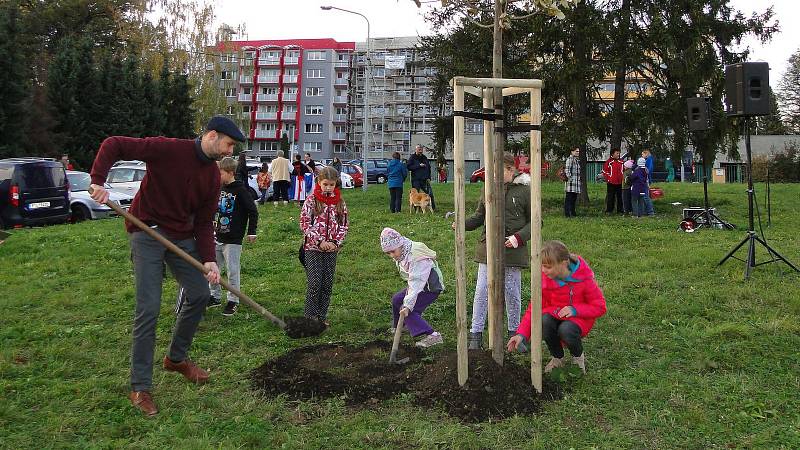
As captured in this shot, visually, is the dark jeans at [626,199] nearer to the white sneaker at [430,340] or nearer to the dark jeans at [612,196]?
the dark jeans at [612,196]

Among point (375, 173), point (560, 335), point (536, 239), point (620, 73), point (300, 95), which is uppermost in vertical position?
point (300, 95)

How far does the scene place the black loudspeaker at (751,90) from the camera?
30.8ft

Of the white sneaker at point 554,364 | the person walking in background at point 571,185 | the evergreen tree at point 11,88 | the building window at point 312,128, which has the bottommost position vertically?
the white sneaker at point 554,364

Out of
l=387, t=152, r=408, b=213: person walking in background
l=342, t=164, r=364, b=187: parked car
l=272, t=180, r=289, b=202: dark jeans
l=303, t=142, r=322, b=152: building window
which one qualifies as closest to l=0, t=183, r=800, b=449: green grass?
l=387, t=152, r=408, b=213: person walking in background

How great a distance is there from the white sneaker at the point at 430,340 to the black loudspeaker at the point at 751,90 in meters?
5.96

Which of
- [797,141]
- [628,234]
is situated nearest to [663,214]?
[628,234]

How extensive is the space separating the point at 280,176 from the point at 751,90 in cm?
1345

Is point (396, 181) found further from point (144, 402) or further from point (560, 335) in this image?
point (144, 402)

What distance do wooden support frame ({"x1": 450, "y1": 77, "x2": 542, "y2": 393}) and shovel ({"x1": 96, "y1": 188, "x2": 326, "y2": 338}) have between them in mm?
1725

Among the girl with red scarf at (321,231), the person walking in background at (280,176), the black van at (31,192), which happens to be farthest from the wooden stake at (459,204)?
the person walking in background at (280,176)

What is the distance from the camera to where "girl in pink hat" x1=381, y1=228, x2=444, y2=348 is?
19.5 ft

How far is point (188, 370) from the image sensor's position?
526 centimetres

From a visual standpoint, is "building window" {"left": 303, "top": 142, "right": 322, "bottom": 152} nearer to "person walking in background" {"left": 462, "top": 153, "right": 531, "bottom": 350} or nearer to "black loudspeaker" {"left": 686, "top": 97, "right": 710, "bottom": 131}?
"black loudspeaker" {"left": 686, "top": 97, "right": 710, "bottom": 131}

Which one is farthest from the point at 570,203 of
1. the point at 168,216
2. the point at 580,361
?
the point at 168,216
